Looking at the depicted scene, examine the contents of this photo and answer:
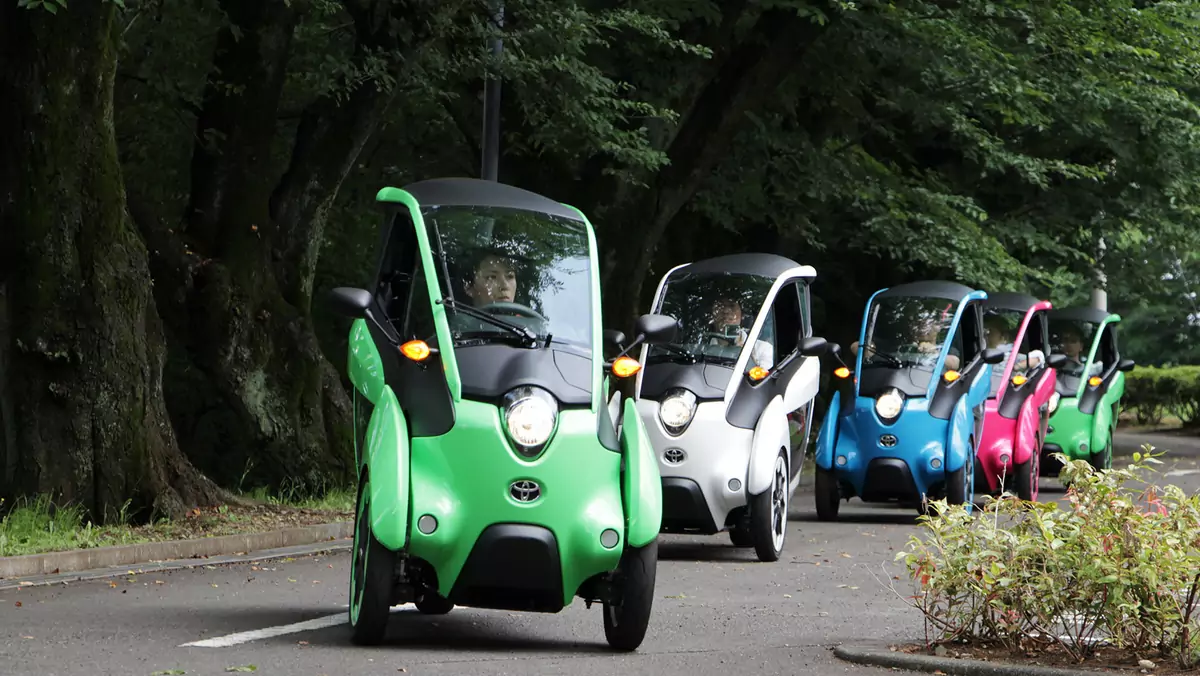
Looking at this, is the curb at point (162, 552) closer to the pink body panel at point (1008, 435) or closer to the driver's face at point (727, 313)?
the driver's face at point (727, 313)

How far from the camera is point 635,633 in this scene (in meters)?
8.33

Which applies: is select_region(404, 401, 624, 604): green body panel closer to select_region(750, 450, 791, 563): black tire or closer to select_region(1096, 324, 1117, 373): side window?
select_region(750, 450, 791, 563): black tire

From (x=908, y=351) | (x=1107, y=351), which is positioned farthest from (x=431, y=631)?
(x=1107, y=351)

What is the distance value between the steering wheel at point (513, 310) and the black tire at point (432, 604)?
1323mm

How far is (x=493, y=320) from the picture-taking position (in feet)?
28.4

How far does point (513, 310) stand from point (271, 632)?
6.16 feet

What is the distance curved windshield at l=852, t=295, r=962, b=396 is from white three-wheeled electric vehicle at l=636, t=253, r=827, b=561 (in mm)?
2487

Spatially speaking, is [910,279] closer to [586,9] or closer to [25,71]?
[586,9]

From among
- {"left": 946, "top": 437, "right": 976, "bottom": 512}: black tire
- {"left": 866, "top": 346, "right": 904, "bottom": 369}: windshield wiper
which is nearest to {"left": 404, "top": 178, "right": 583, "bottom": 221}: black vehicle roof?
{"left": 946, "top": 437, "right": 976, "bottom": 512}: black tire

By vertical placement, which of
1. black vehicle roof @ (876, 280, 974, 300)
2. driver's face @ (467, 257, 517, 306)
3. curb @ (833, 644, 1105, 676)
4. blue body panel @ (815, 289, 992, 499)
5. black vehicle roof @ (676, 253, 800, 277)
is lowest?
curb @ (833, 644, 1105, 676)

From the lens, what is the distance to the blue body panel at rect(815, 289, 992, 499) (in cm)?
1669

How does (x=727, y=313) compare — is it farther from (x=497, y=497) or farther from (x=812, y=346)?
(x=497, y=497)

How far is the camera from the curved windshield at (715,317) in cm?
1391

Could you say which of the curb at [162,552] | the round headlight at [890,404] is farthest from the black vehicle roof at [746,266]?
the curb at [162,552]
